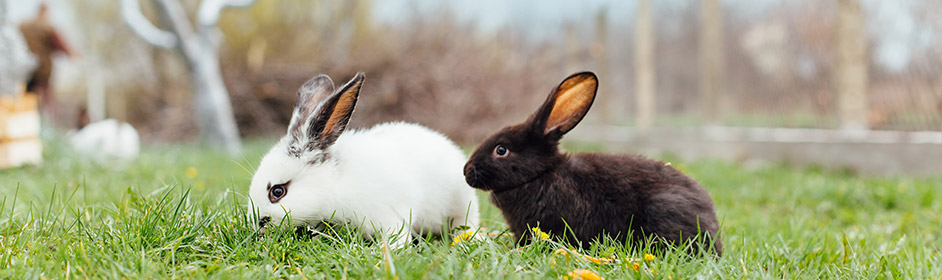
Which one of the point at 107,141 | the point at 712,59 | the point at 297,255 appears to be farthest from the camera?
the point at 712,59

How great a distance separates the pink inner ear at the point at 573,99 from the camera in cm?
213

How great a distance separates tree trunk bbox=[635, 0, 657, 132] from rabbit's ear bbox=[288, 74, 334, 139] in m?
9.06

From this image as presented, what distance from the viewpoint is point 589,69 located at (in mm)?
10453

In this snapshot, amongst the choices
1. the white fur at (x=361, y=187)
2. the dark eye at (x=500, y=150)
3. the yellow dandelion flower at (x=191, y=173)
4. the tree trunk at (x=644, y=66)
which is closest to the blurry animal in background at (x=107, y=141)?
the yellow dandelion flower at (x=191, y=173)

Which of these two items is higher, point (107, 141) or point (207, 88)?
point (207, 88)

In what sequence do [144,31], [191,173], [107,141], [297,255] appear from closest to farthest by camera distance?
[297,255], [191,173], [107,141], [144,31]

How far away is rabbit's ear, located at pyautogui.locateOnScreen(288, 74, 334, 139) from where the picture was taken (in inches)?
86.5

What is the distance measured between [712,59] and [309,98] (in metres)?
8.60

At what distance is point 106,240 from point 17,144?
4.71 m

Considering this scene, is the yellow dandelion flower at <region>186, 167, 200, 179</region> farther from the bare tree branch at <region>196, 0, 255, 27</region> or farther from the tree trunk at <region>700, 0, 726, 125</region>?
the tree trunk at <region>700, 0, 726, 125</region>

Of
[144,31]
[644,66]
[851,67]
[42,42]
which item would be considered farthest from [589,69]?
[42,42]

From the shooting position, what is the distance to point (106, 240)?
1891mm

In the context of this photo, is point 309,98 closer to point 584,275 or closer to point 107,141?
point 584,275

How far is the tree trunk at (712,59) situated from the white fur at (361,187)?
326 inches
